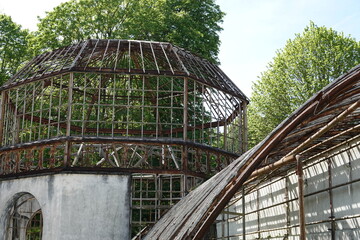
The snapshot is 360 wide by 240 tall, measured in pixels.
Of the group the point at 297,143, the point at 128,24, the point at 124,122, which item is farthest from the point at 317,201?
the point at 128,24

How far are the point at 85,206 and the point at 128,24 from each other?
59.1 ft

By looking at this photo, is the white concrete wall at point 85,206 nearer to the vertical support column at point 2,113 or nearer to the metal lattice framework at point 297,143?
the vertical support column at point 2,113

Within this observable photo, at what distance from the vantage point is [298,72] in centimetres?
3816

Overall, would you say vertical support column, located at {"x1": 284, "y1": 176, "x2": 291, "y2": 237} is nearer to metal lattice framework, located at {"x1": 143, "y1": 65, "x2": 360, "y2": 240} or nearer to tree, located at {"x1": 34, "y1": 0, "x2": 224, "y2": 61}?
metal lattice framework, located at {"x1": 143, "y1": 65, "x2": 360, "y2": 240}

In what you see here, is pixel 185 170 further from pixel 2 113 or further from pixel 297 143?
pixel 2 113

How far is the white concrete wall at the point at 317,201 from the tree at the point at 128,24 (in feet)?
57.0

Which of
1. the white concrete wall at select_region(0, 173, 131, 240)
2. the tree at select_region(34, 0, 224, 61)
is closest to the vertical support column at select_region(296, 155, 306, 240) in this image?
the white concrete wall at select_region(0, 173, 131, 240)

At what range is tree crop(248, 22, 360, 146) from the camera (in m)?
36.8

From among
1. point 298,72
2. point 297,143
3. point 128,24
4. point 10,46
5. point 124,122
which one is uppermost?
point 128,24

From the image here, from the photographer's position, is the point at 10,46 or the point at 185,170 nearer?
the point at 185,170

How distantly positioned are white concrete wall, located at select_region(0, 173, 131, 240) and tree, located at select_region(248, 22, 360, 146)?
19.5 metres

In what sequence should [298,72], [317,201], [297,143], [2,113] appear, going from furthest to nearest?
[298,72]
[2,113]
[297,143]
[317,201]

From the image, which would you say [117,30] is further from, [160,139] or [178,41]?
[160,139]

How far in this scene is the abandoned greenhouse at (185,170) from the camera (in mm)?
13477
